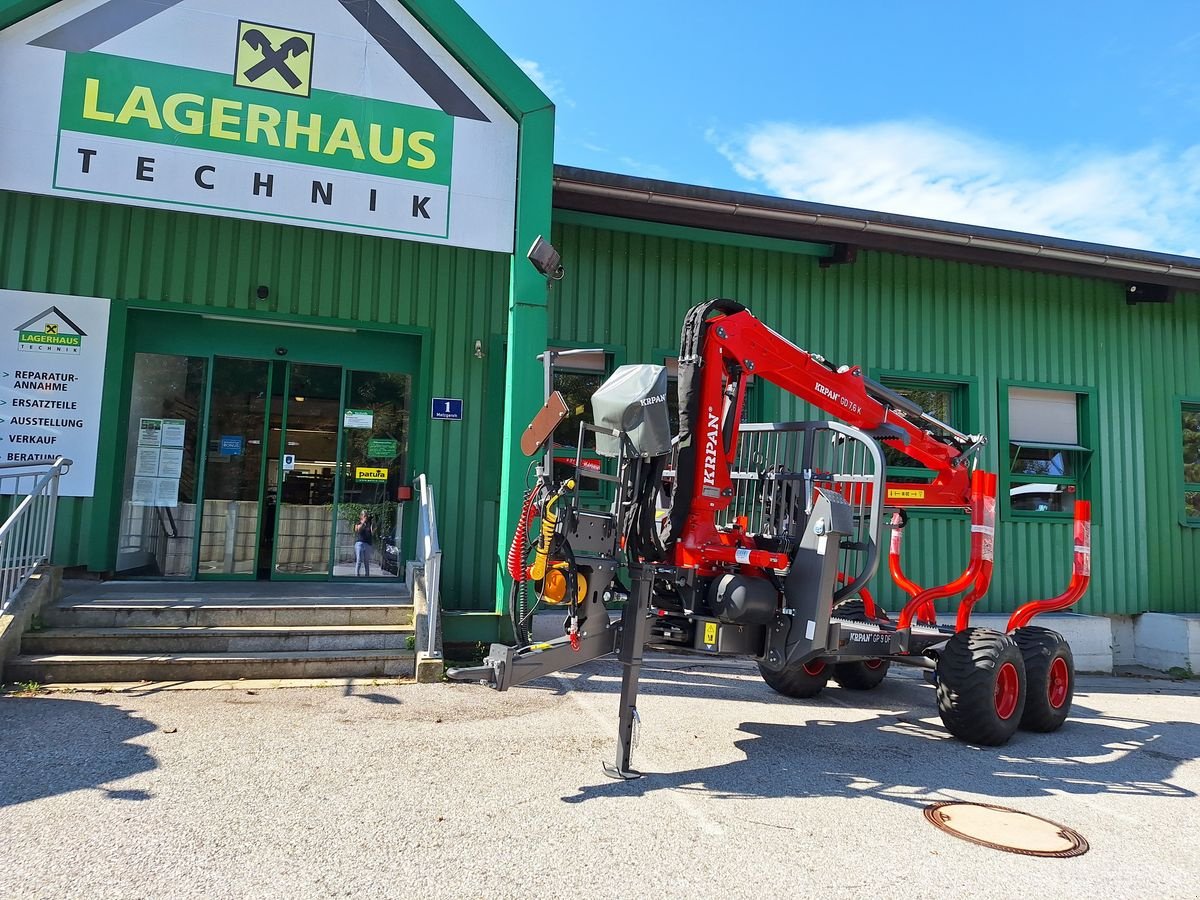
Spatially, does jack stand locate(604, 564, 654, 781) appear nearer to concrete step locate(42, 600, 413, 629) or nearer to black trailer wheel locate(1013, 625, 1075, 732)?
concrete step locate(42, 600, 413, 629)

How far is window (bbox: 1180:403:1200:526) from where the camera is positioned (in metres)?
12.2

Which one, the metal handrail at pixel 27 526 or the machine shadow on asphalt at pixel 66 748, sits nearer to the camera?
the machine shadow on asphalt at pixel 66 748

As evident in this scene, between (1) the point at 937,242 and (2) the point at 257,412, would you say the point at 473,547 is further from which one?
(1) the point at 937,242

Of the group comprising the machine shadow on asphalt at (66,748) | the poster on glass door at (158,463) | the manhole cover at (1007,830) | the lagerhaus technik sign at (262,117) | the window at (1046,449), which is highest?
the lagerhaus technik sign at (262,117)

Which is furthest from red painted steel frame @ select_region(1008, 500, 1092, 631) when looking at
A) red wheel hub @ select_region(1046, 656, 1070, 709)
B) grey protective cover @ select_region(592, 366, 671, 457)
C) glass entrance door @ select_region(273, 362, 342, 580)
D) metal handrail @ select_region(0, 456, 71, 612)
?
metal handrail @ select_region(0, 456, 71, 612)

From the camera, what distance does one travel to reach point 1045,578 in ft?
37.2

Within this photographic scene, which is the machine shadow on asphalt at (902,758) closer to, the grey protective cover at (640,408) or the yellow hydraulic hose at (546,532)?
the yellow hydraulic hose at (546,532)

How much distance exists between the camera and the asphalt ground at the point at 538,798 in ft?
11.3

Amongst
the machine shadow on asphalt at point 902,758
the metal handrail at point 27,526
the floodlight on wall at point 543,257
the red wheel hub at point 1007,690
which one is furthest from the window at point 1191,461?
the metal handrail at point 27,526

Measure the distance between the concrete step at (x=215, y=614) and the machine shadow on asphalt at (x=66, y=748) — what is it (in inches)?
47.4

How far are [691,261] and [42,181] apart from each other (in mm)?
6954

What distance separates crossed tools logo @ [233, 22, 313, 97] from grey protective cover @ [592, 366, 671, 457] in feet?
16.0

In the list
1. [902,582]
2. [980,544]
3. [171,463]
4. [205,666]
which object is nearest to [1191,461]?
[902,582]

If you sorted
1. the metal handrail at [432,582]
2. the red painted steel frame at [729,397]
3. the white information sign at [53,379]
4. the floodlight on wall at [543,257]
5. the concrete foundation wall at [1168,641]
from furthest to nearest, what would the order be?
the concrete foundation wall at [1168,641] < the white information sign at [53,379] < the metal handrail at [432,582] < the floodlight on wall at [543,257] < the red painted steel frame at [729,397]
